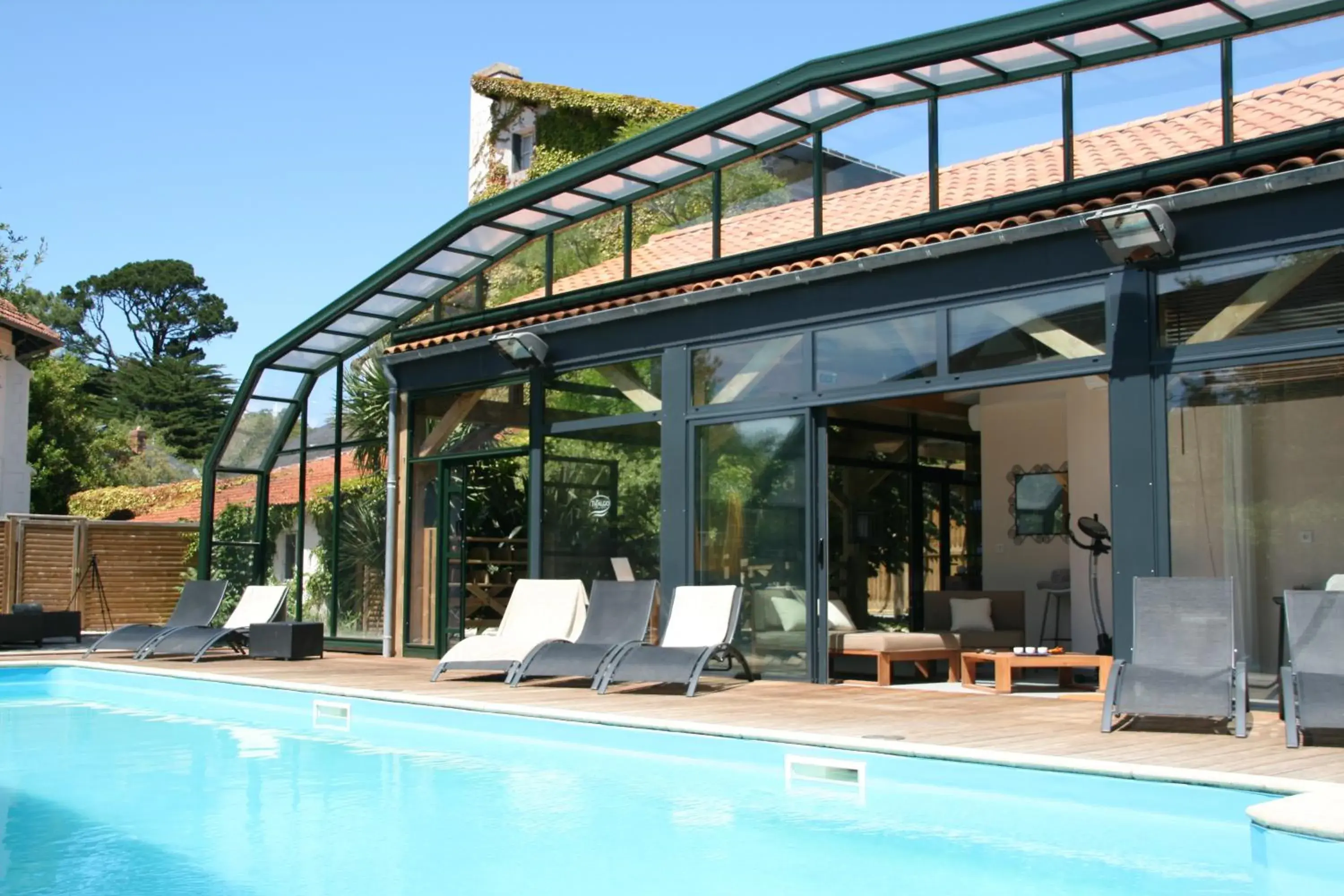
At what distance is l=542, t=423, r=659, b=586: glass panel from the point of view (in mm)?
11656

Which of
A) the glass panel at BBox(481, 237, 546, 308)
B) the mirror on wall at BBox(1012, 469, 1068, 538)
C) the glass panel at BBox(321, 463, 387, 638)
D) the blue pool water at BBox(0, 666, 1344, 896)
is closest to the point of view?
the blue pool water at BBox(0, 666, 1344, 896)

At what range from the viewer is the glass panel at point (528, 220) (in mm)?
12727

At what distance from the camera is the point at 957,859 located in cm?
499

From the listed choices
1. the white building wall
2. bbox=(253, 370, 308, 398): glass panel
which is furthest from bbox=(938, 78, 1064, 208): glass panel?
the white building wall

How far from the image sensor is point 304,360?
50.7ft

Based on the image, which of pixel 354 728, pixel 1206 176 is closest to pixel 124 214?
pixel 354 728

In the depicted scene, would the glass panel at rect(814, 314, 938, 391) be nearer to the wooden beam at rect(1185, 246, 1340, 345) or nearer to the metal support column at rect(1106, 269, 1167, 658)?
the metal support column at rect(1106, 269, 1167, 658)

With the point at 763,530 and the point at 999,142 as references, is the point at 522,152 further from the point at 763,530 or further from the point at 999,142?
the point at 999,142

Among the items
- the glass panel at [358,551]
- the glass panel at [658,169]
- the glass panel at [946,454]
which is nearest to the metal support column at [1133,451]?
the glass panel at [658,169]

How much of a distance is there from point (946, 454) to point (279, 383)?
8.03 m

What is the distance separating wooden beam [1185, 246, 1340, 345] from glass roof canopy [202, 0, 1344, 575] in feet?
5.87

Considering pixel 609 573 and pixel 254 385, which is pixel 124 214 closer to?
pixel 254 385

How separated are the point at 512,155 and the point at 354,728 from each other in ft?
118

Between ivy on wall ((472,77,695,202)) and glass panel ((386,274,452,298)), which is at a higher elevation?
ivy on wall ((472,77,695,202))
